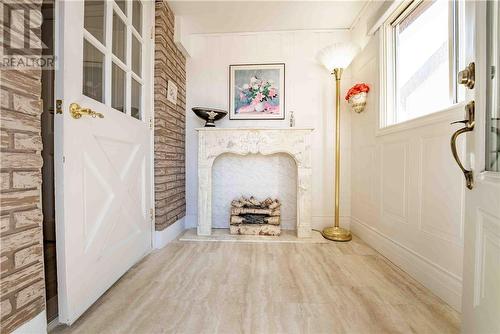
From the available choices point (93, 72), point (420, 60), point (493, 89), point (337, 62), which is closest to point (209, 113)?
point (93, 72)

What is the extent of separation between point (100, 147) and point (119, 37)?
2.81 ft

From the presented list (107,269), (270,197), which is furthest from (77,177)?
(270,197)

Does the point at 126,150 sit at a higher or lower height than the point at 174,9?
lower

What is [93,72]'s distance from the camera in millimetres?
1314

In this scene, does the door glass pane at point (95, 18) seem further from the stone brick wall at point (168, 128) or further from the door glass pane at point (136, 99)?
the stone brick wall at point (168, 128)

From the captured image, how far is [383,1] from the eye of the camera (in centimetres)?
195

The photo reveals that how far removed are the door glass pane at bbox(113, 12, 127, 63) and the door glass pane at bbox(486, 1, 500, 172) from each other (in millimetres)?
1951

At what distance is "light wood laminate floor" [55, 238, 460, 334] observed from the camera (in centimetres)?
106

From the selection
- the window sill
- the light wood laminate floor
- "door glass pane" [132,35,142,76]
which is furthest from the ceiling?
the light wood laminate floor

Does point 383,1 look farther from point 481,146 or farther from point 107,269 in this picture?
point 107,269

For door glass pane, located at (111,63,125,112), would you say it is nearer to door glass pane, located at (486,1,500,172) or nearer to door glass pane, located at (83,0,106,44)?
door glass pane, located at (83,0,106,44)

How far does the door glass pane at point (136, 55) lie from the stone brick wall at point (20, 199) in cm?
87

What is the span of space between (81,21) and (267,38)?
2050 mm

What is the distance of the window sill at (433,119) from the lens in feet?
3.93
